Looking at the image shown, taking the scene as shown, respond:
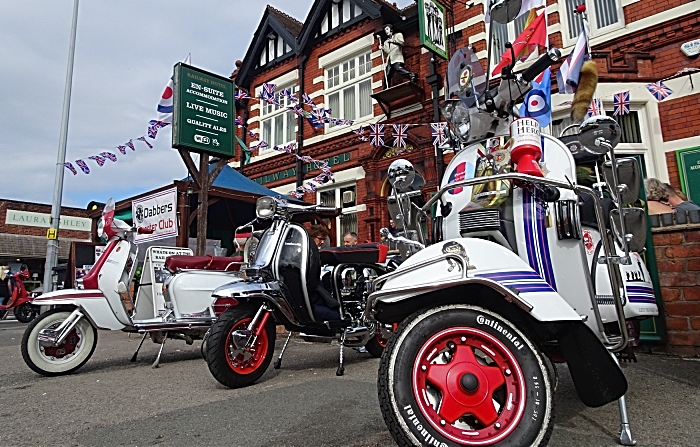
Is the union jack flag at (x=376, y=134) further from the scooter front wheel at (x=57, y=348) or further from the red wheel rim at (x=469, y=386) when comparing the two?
the red wheel rim at (x=469, y=386)

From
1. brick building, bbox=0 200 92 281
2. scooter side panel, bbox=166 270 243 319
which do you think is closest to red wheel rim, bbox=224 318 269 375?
scooter side panel, bbox=166 270 243 319

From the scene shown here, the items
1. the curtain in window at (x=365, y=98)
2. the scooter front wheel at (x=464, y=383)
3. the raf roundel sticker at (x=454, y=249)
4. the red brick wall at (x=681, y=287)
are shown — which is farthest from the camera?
the curtain in window at (x=365, y=98)

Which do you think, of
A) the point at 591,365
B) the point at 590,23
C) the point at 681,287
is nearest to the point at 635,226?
the point at 591,365

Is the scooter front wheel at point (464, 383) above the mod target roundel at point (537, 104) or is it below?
below

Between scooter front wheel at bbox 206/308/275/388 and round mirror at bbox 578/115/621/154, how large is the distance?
9.17 feet

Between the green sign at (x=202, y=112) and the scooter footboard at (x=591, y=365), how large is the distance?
7.58 meters

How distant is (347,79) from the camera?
12.8 metres

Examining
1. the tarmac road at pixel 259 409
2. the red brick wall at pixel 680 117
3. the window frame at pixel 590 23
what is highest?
the window frame at pixel 590 23

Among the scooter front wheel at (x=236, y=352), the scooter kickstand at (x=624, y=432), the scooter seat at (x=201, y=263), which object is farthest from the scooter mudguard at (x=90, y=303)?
the scooter kickstand at (x=624, y=432)

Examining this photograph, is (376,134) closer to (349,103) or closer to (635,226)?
(349,103)

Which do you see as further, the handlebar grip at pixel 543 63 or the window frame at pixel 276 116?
the window frame at pixel 276 116

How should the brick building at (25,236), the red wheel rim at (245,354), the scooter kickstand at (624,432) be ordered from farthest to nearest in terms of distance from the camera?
1. the brick building at (25,236)
2. the red wheel rim at (245,354)
3. the scooter kickstand at (624,432)

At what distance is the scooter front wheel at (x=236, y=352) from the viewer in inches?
136

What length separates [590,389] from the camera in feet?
5.87
